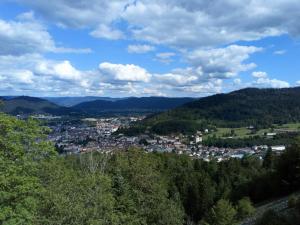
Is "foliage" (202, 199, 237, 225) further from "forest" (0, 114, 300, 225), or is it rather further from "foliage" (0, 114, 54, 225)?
"foliage" (0, 114, 54, 225)

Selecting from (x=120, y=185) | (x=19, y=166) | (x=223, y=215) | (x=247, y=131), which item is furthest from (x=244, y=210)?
(x=247, y=131)

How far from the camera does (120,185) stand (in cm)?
3625

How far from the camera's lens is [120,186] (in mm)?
36219

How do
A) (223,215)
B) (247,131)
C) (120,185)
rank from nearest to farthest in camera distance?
(120,185) → (223,215) → (247,131)

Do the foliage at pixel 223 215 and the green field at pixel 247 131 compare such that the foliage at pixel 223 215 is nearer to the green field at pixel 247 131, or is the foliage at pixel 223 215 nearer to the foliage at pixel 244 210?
the foliage at pixel 244 210

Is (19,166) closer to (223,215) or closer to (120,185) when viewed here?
(120,185)

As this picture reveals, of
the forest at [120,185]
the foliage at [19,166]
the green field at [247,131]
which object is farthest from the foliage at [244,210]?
the green field at [247,131]

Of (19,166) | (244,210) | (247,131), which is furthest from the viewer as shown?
(247,131)

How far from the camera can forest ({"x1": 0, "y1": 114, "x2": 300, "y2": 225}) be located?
652 inches

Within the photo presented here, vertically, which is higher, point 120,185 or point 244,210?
point 120,185

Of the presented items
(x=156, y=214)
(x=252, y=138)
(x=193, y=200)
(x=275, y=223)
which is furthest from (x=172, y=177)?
(x=252, y=138)

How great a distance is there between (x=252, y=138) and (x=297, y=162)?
12204 cm

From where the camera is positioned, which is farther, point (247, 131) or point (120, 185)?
point (247, 131)

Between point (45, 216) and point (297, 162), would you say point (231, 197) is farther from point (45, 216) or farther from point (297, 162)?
point (45, 216)
